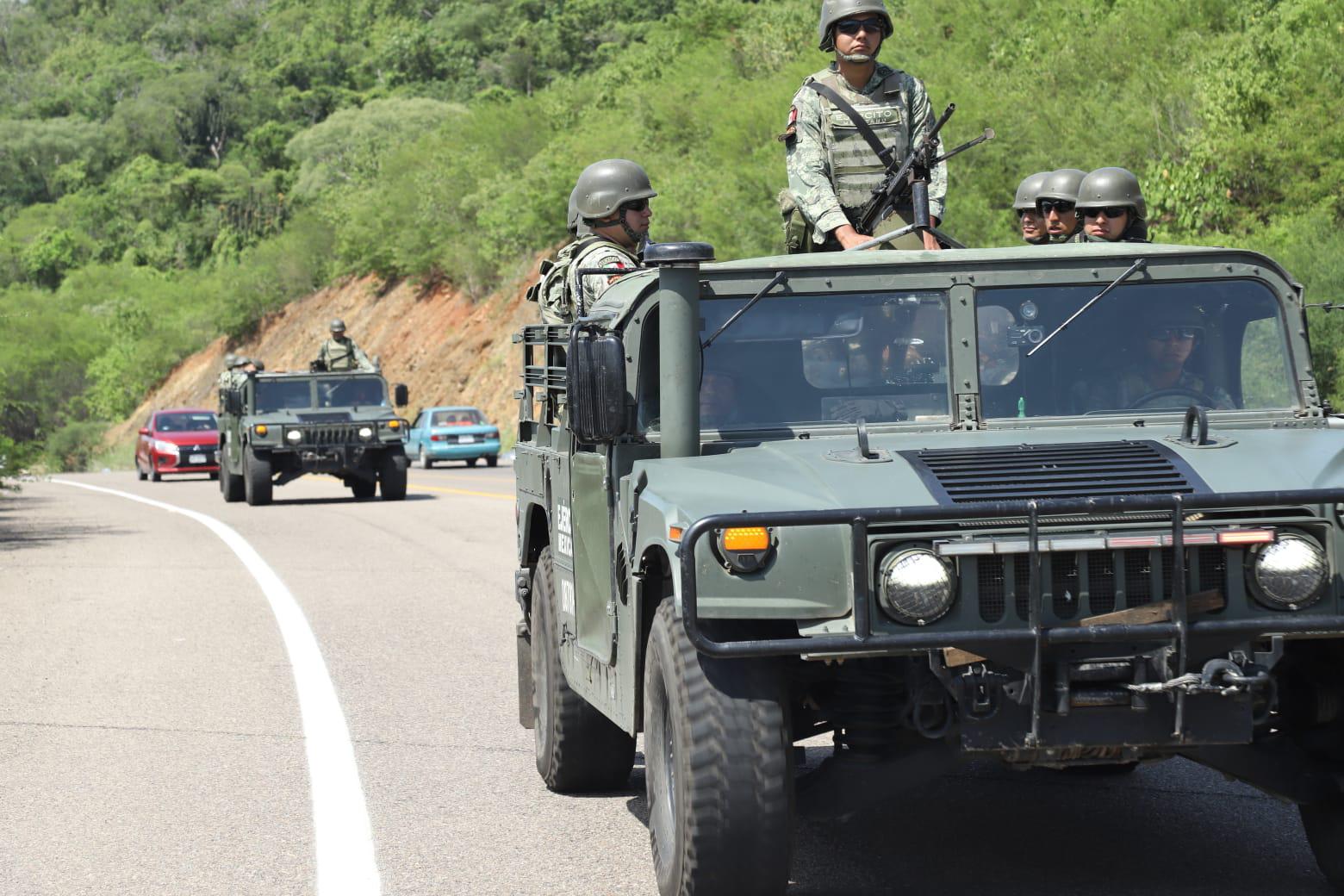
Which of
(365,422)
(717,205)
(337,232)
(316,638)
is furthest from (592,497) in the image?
(337,232)

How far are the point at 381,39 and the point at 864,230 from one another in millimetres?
140516

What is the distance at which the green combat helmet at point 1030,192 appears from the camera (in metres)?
10.0

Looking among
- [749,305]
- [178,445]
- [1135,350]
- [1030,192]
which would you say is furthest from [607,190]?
[178,445]

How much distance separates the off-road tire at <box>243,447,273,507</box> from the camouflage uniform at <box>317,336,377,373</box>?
187cm

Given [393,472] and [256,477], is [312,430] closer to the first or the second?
[256,477]

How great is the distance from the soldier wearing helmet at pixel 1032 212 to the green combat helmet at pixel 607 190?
235 cm

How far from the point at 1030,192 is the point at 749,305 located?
4.39m

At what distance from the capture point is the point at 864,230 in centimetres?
837

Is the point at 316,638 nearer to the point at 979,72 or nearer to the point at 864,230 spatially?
the point at 864,230

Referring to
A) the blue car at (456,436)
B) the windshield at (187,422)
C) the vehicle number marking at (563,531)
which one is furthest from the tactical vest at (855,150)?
the blue car at (456,436)

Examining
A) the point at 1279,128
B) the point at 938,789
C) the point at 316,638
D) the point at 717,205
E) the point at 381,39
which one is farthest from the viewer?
the point at 381,39

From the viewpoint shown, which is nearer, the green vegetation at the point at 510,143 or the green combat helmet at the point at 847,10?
the green combat helmet at the point at 847,10

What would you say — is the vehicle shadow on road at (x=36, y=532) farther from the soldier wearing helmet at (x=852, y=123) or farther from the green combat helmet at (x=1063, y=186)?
the soldier wearing helmet at (x=852, y=123)

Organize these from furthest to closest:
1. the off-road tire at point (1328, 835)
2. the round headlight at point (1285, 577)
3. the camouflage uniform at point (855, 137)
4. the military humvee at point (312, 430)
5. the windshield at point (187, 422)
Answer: the windshield at point (187, 422) → the military humvee at point (312, 430) → the camouflage uniform at point (855, 137) → the off-road tire at point (1328, 835) → the round headlight at point (1285, 577)
